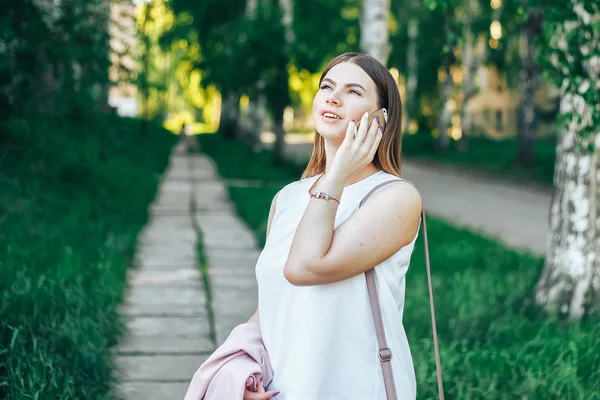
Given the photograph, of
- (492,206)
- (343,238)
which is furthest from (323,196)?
(492,206)

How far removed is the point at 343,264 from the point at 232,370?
416 mm

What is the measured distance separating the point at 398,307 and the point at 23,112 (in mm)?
7633

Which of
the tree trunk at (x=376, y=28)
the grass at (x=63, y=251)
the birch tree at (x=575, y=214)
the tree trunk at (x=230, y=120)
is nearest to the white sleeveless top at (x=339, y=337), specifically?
the grass at (x=63, y=251)

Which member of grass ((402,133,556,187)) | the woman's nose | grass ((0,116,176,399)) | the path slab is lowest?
grass ((402,133,556,187))

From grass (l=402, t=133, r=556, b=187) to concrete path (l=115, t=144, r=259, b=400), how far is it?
44.1 ft

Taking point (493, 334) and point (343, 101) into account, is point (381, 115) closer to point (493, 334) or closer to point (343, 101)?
point (343, 101)

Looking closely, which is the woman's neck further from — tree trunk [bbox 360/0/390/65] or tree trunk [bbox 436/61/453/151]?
tree trunk [bbox 436/61/453/151]

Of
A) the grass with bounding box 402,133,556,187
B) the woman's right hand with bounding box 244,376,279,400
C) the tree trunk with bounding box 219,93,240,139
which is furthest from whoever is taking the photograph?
the tree trunk with bounding box 219,93,240,139

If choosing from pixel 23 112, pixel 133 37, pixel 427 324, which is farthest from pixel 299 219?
pixel 133 37

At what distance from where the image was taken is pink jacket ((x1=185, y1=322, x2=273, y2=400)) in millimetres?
2209

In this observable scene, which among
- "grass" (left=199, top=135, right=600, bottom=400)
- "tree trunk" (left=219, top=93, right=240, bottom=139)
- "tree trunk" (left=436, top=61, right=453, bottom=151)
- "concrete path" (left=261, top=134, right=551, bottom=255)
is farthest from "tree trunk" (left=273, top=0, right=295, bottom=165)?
"tree trunk" (left=219, top=93, right=240, bottom=139)

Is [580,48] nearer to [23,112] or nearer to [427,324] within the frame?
[427,324]

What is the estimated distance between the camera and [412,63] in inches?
1435

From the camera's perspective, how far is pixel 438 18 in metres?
34.1
